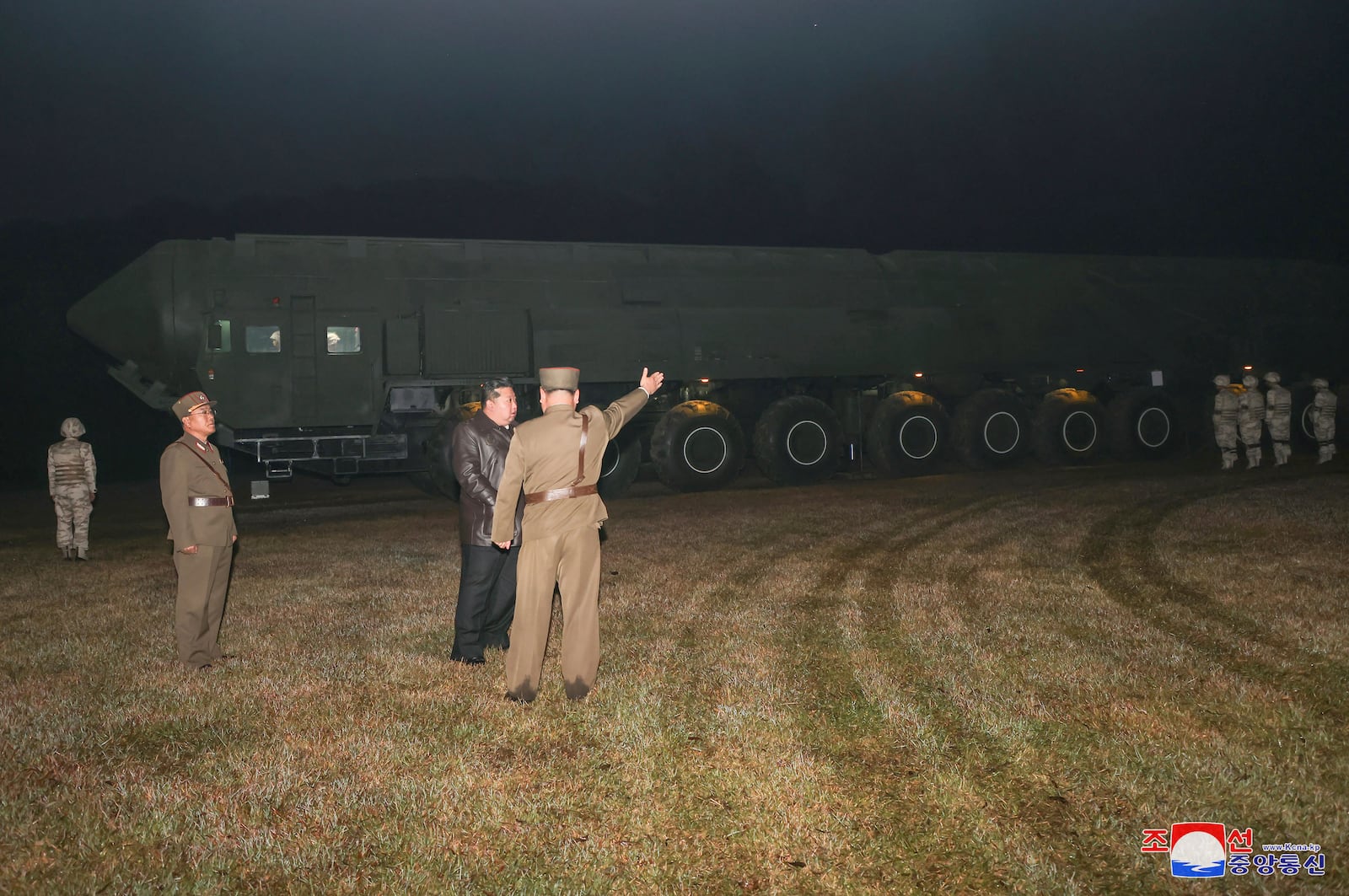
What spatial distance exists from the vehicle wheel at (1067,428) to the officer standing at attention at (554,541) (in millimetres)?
16777

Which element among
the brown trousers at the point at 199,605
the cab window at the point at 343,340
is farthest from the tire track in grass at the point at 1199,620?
the cab window at the point at 343,340

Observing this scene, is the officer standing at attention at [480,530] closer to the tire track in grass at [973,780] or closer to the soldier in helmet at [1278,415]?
the tire track in grass at [973,780]

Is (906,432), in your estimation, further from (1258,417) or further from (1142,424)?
(1258,417)

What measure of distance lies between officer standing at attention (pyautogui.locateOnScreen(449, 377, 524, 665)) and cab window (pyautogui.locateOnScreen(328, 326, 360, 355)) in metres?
10.5

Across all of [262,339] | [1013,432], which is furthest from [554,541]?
[1013,432]

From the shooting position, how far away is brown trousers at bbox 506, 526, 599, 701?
5.65 m

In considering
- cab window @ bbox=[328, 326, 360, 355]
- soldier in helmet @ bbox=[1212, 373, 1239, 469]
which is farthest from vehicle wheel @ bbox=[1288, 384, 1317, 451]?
cab window @ bbox=[328, 326, 360, 355]

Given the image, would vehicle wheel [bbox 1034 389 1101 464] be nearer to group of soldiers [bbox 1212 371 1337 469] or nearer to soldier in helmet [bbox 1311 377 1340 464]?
group of soldiers [bbox 1212 371 1337 469]

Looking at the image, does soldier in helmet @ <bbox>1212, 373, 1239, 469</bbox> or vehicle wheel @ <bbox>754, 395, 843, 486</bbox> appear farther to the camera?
soldier in helmet @ <bbox>1212, 373, 1239, 469</bbox>

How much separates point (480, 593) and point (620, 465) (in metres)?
11.1

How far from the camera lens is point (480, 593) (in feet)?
21.9

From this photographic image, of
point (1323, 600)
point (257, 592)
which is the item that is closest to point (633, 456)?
point (257, 592)

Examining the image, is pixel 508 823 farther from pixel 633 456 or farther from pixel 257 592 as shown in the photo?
pixel 633 456

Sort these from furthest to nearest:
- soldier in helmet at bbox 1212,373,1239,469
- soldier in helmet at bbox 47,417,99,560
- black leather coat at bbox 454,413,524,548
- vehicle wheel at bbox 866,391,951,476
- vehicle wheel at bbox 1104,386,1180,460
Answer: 1. vehicle wheel at bbox 1104,386,1180,460
2. vehicle wheel at bbox 866,391,951,476
3. soldier in helmet at bbox 1212,373,1239,469
4. soldier in helmet at bbox 47,417,99,560
5. black leather coat at bbox 454,413,524,548
